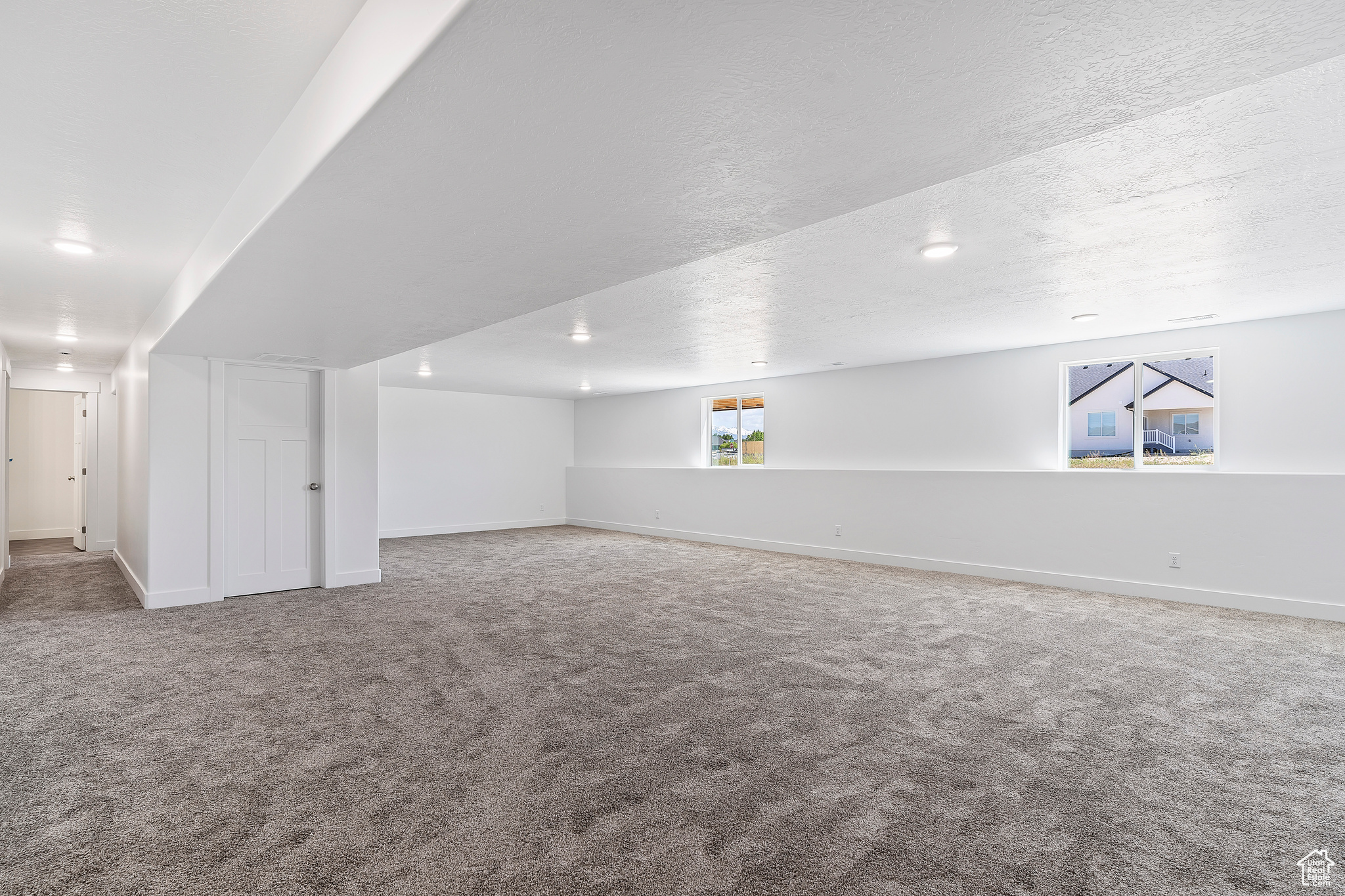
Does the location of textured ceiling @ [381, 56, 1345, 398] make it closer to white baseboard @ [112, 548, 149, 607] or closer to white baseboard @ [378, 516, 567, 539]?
white baseboard @ [112, 548, 149, 607]

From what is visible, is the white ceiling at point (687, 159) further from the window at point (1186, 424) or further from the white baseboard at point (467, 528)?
the white baseboard at point (467, 528)

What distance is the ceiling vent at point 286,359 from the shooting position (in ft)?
19.2

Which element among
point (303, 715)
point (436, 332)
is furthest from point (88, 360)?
point (303, 715)

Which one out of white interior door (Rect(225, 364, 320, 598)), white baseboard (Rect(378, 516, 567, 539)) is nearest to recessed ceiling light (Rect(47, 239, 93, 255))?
white interior door (Rect(225, 364, 320, 598))

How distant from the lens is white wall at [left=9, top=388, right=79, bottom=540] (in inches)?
404

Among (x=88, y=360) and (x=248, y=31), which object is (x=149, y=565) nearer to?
(x=88, y=360)

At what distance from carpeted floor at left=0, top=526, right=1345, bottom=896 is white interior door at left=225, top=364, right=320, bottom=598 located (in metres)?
0.87

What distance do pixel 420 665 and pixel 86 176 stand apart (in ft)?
9.77

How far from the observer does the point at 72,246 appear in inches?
147

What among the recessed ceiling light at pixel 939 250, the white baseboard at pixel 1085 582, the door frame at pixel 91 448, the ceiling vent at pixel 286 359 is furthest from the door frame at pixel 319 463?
the recessed ceiling light at pixel 939 250

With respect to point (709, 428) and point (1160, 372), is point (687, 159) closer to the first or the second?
point (1160, 372)

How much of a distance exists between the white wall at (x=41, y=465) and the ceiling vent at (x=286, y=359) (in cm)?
736

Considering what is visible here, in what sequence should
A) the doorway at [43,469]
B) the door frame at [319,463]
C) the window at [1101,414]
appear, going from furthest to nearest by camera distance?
the doorway at [43,469], the window at [1101,414], the door frame at [319,463]

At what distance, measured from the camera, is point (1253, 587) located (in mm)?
5602
